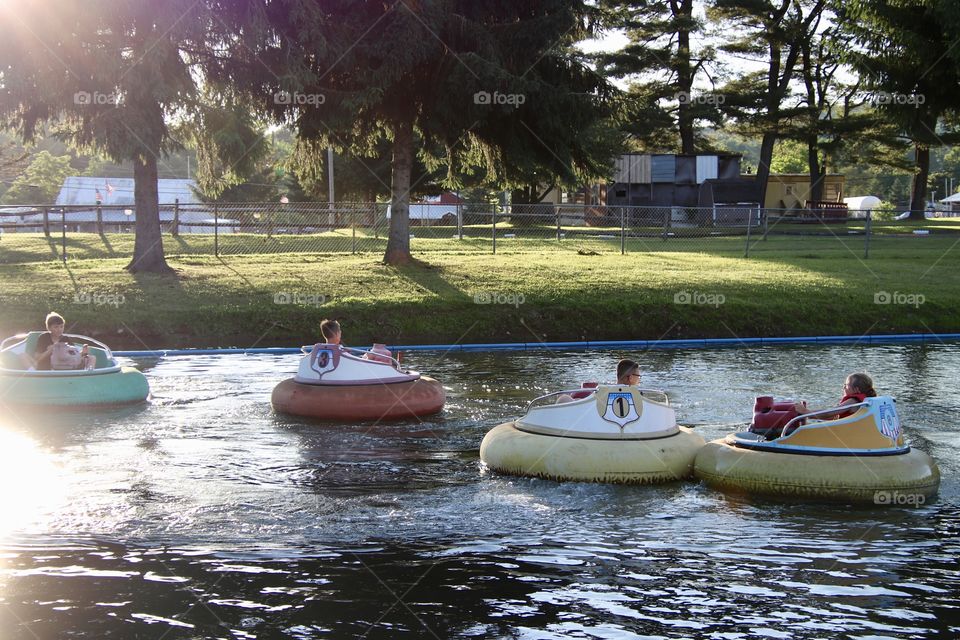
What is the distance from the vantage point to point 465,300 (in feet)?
69.5

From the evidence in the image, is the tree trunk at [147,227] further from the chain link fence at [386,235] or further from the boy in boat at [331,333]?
the boy in boat at [331,333]

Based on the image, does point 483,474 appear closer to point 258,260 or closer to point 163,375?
point 163,375

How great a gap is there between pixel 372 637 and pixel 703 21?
143 ft

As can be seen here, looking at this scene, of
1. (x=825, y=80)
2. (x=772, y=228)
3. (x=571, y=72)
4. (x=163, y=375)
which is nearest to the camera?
(x=163, y=375)

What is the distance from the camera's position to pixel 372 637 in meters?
6.72

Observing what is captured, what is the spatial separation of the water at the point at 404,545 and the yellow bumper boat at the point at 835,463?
170 millimetres

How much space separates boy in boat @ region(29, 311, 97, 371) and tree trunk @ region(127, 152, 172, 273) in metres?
10.3

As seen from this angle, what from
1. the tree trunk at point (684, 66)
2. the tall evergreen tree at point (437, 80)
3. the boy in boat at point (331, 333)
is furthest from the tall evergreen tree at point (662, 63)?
the boy in boat at point (331, 333)

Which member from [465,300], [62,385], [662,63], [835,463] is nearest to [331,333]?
[62,385]

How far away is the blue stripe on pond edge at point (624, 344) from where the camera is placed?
59.4 ft

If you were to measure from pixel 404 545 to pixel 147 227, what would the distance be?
18.0 meters

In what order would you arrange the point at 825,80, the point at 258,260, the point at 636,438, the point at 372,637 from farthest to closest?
the point at 825,80, the point at 258,260, the point at 636,438, the point at 372,637

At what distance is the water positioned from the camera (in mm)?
6961

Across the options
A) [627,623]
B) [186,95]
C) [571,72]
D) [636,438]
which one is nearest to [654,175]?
[571,72]
